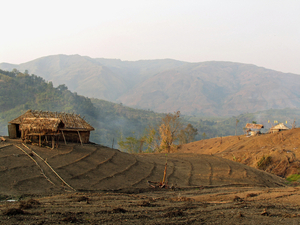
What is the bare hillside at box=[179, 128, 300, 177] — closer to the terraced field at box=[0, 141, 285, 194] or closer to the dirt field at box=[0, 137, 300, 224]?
the terraced field at box=[0, 141, 285, 194]

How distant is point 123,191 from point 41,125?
6.70 meters

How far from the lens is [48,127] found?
14961mm

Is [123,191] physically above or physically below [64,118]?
below

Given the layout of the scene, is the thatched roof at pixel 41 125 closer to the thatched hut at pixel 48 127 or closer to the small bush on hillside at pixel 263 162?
the thatched hut at pixel 48 127

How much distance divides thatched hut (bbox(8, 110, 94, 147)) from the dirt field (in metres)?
0.95

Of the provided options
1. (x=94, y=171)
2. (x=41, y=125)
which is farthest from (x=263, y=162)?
(x=41, y=125)

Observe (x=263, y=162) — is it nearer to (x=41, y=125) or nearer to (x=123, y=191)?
(x=123, y=191)

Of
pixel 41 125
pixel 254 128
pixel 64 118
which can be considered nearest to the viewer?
pixel 41 125

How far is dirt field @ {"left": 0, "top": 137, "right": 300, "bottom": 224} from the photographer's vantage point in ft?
24.3

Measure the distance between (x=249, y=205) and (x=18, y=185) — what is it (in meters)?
9.32

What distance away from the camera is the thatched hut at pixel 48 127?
1502 cm

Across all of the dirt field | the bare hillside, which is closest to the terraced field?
the dirt field

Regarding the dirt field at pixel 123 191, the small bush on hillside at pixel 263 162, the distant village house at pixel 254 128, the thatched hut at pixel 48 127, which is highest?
the thatched hut at pixel 48 127

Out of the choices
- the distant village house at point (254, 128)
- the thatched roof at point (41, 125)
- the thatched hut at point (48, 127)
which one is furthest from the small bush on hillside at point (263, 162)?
the thatched roof at point (41, 125)
